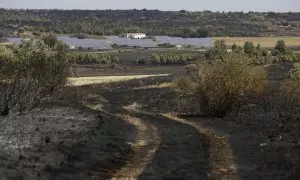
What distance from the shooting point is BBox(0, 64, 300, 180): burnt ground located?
18.8 m

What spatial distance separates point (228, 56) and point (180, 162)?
24.8 meters

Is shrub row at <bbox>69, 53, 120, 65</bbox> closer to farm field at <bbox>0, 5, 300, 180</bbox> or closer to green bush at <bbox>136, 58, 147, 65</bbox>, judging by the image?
green bush at <bbox>136, 58, 147, 65</bbox>

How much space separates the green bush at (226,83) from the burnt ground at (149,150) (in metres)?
5.20

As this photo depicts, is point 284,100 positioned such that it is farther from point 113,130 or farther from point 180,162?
point 180,162

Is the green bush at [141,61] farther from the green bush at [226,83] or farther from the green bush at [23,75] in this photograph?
the green bush at [23,75]

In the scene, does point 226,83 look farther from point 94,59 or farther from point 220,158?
point 94,59

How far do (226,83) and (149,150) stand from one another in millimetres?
19994

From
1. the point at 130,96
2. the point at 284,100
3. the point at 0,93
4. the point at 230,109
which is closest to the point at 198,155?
the point at 0,93

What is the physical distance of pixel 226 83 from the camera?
4369cm

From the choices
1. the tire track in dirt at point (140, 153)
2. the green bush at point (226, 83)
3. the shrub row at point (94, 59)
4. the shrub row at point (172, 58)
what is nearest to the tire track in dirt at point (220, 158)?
the tire track in dirt at point (140, 153)

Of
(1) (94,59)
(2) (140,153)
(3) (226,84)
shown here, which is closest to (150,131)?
(2) (140,153)

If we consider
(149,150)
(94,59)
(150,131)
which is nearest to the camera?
(149,150)

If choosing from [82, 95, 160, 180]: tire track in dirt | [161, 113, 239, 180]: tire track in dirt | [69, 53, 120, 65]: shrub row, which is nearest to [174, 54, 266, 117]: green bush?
[82, 95, 160, 180]: tire track in dirt

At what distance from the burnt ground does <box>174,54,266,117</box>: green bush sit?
205 inches
